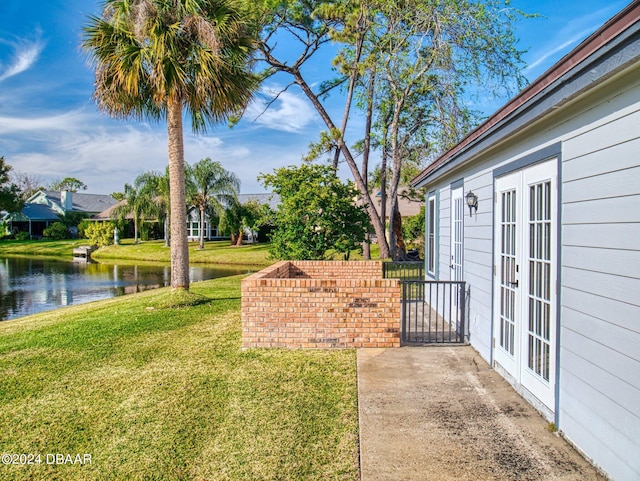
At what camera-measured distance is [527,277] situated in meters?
4.22

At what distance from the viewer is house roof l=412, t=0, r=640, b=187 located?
231 centimetres

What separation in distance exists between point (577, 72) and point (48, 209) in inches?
2308

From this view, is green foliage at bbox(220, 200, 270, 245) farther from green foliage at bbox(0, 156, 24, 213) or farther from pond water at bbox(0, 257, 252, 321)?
green foliage at bbox(0, 156, 24, 213)

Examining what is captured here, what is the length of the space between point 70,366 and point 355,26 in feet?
51.1

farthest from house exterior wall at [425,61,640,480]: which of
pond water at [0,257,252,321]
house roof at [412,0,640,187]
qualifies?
pond water at [0,257,252,321]

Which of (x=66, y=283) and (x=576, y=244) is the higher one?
(x=576, y=244)

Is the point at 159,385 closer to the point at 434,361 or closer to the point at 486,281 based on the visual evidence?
Result: the point at 434,361

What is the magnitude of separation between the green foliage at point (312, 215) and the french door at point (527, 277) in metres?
7.82

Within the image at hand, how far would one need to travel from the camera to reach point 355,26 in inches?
660

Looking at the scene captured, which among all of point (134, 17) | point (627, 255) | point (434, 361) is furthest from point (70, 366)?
point (134, 17)

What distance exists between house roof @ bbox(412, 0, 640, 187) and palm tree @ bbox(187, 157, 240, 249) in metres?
29.5

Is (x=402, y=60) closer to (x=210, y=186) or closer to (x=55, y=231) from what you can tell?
(x=210, y=186)

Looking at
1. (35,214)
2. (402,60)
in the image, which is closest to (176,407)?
(402,60)

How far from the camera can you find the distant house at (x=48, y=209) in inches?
1921
